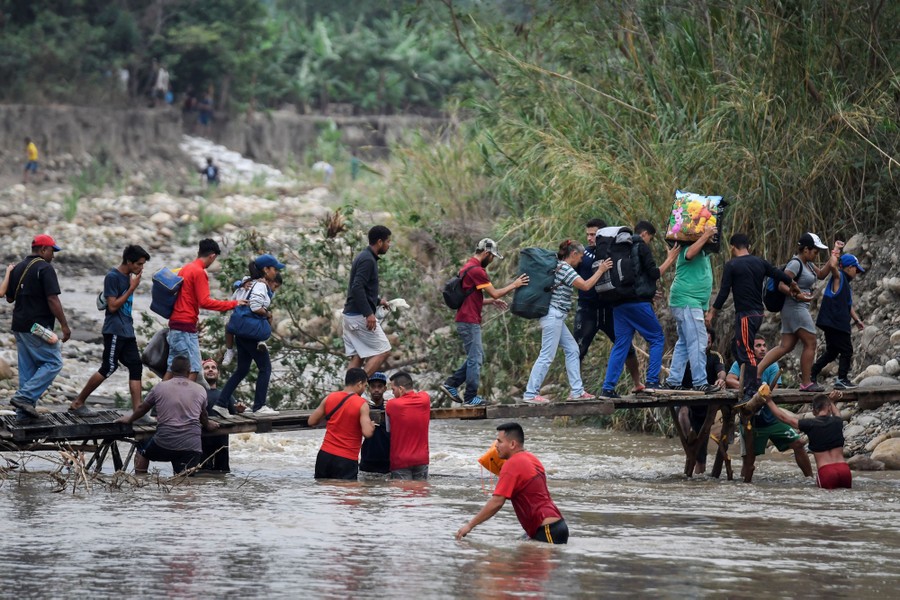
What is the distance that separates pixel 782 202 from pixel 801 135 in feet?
2.82

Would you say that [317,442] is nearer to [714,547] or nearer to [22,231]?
[714,547]

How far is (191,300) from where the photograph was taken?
13352 millimetres

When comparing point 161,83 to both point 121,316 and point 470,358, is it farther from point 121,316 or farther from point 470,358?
point 470,358

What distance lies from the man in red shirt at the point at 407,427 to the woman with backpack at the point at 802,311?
3369mm

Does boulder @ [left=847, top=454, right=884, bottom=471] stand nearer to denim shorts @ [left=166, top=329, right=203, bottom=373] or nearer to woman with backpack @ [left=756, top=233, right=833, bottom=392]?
woman with backpack @ [left=756, top=233, right=833, bottom=392]

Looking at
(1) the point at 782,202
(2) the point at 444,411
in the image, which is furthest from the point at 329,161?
(2) the point at 444,411

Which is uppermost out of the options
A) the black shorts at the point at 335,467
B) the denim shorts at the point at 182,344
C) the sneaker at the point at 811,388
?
the denim shorts at the point at 182,344

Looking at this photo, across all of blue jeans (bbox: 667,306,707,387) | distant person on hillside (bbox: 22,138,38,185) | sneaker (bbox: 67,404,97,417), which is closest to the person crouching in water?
blue jeans (bbox: 667,306,707,387)

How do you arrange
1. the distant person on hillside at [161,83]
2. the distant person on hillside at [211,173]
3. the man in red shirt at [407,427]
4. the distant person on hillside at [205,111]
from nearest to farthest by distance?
the man in red shirt at [407,427] → the distant person on hillside at [211,173] → the distant person on hillside at [161,83] → the distant person on hillside at [205,111]

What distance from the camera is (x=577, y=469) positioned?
16062 millimetres

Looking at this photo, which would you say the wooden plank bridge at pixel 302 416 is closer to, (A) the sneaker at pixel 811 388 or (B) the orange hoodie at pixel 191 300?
(A) the sneaker at pixel 811 388

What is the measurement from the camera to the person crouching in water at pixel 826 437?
13547mm

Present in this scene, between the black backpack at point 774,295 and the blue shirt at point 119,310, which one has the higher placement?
the black backpack at point 774,295

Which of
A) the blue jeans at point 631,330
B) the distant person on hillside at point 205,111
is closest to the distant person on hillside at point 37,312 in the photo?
the blue jeans at point 631,330
